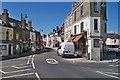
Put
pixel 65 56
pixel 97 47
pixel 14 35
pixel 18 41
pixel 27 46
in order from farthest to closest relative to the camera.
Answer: pixel 27 46
pixel 18 41
pixel 14 35
pixel 65 56
pixel 97 47

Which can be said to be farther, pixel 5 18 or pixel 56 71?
pixel 5 18

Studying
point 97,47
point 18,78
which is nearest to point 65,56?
point 97,47

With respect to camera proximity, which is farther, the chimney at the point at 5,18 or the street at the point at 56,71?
the chimney at the point at 5,18

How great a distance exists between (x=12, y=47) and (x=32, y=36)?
84.0 ft

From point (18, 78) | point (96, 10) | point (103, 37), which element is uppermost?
point (96, 10)

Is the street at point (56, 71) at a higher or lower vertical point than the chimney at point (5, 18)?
lower

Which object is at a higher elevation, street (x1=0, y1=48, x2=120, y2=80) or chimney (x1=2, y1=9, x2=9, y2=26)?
chimney (x1=2, y1=9, x2=9, y2=26)

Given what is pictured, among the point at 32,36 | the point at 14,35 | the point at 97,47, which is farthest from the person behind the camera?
the point at 32,36

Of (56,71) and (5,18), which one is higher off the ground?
(5,18)

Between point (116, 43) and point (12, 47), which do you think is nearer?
point (12, 47)

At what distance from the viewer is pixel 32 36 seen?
7269 cm

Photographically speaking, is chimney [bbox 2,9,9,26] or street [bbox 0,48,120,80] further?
chimney [bbox 2,9,9,26]

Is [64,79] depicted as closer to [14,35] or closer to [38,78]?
[38,78]

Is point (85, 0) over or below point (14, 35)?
over
